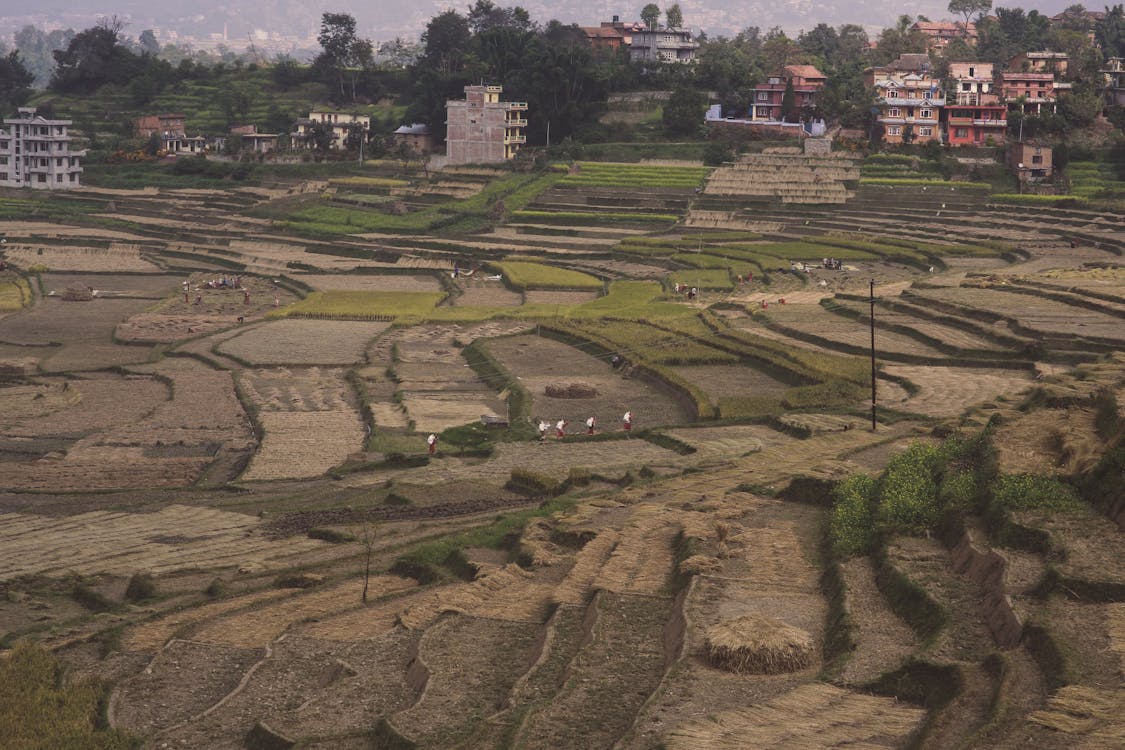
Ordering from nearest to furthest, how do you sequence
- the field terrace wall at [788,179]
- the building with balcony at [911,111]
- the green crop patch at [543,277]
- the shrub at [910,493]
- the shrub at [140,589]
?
1. the shrub at [910,493]
2. the shrub at [140,589]
3. the green crop patch at [543,277]
4. the field terrace wall at [788,179]
5. the building with balcony at [911,111]

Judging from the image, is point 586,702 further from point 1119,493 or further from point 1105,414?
point 1105,414

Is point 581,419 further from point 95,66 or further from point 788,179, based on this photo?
point 95,66

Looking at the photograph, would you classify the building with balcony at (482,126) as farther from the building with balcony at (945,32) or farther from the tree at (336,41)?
the building with balcony at (945,32)


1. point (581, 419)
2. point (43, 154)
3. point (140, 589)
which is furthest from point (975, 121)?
point (140, 589)

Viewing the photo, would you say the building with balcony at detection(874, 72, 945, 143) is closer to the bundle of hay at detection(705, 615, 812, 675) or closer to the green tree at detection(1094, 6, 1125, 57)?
the green tree at detection(1094, 6, 1125, 57)

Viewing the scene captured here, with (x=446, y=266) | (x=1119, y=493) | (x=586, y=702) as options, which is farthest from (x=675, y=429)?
(x=446, y=266)

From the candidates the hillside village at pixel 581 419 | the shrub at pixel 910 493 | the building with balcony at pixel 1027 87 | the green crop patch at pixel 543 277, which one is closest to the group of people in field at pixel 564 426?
the hillside village at pixel 581 419
